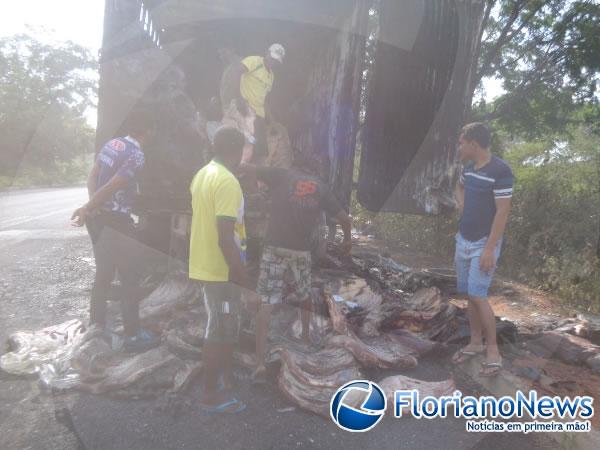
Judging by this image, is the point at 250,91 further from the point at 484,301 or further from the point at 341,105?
the point at 484,301

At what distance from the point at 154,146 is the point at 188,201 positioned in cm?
81

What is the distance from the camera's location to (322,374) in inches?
121

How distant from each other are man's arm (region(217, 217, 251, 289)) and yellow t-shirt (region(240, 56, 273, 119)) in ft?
11.3

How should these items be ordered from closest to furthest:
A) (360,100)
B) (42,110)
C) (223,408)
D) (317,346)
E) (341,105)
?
1. (223,408)
2. (317,346)
3. (341,105)
4. (360,100)
5. (42,110)

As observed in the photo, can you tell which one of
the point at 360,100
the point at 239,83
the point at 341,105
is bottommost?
the point at 341,105

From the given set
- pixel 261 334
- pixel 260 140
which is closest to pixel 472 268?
pixel 261 334

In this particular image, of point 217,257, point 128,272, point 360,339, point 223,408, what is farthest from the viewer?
point 360,339

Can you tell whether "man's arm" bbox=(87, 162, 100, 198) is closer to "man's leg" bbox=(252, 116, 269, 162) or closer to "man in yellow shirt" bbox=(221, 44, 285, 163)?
"man in yellow shirt" bbox=(221, 44, 285, 163)

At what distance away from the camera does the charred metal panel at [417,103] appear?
496cm

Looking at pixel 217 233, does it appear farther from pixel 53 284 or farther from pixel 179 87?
pixel 53 284

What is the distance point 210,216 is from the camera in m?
2.55

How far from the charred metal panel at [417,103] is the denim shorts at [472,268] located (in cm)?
187

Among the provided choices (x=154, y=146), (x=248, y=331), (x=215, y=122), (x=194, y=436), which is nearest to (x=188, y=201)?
(x=154, y=146)

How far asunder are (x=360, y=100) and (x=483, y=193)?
249 cm
